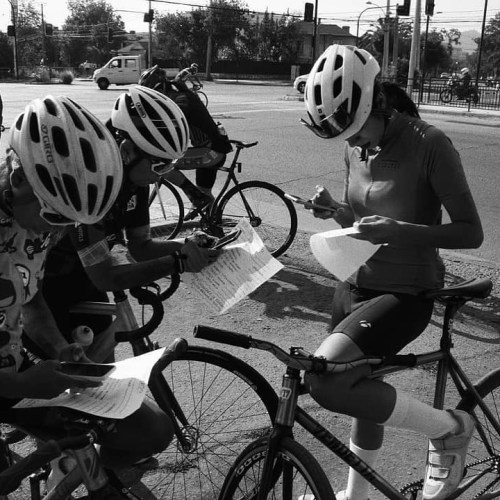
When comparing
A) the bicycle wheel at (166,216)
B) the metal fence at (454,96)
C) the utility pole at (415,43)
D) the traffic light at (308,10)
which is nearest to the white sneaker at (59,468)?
the bicycle wheel at (166,216)

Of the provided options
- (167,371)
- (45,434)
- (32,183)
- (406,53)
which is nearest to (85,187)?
(32,183)

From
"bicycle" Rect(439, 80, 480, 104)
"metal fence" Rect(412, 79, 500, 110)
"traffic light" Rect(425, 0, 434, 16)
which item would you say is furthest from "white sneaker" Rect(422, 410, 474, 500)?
"traffic light" Rect(425, 0, 434, 16)

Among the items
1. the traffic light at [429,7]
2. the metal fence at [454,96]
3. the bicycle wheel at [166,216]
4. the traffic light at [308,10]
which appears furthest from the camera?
the traffic light at [308,10]

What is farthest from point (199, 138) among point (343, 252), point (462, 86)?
point (462, 86)

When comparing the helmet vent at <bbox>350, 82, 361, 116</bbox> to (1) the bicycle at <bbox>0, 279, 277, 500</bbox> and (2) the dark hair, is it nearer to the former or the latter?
(2) the dark hair

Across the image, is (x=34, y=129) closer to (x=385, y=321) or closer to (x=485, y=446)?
(x=385, y=321)

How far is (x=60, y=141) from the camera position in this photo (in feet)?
7.06

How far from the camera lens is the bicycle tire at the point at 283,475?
2238mm

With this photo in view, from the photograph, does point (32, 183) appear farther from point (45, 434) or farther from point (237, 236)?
point (237, 236)

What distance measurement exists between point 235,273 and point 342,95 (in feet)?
2.69

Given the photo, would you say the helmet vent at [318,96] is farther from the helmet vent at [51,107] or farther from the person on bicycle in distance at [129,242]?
the helmet vent at [51,107]

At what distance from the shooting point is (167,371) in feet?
10.5

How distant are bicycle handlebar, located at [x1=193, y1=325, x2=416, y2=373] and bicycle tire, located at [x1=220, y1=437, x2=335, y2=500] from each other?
26cm

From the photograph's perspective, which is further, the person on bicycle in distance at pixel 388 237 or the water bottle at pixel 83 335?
Result: the water bottle at pixel 83 335
